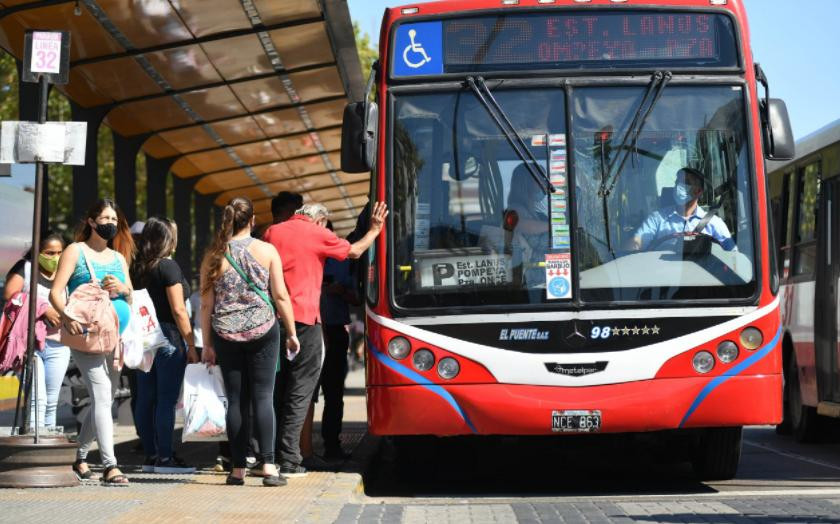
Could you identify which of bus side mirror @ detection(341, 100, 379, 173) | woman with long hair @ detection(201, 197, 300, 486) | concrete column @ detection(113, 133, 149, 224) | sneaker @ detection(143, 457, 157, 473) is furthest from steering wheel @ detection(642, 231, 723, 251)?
concrete column @ detection(113, 133, 149, 224)

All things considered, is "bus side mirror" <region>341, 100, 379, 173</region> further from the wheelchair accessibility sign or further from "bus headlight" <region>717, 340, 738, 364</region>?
"bus headlight" <region>717, 340, 738, 364</region>

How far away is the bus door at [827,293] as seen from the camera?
46.8ft

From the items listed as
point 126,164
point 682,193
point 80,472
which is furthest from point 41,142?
point 126,164

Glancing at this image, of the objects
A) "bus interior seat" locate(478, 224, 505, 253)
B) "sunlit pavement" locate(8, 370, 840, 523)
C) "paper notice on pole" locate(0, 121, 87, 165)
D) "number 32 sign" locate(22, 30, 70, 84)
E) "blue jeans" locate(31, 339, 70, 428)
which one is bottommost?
"sunlit pavement" locate(8, 370, 840, 523)

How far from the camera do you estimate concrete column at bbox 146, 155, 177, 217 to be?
22781 millimetres

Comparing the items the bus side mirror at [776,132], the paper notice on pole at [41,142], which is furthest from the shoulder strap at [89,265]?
the bus side mirror at [776,132]

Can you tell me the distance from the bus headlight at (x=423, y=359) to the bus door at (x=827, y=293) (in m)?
5.21

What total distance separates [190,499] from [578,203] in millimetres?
3179

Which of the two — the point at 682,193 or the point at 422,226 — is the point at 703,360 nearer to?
the point at 682,193

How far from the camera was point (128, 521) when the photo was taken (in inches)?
319

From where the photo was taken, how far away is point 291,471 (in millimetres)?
10867

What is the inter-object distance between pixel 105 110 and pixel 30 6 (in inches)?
183

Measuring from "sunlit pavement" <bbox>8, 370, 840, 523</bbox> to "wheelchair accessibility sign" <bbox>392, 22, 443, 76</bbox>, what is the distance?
2699 mm

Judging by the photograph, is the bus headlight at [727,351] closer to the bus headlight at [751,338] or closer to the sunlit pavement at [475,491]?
the bus headlight at [751,338]
